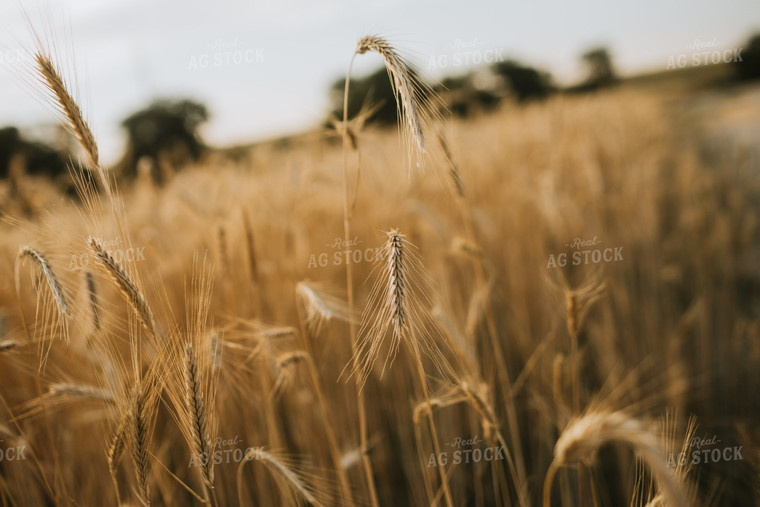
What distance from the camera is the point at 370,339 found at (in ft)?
4.65

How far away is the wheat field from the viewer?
93 centimetres

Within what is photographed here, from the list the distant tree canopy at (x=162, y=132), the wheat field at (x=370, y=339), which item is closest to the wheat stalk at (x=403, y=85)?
the wheat field at (x=370, y=339)

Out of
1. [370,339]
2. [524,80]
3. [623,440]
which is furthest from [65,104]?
[524,80]

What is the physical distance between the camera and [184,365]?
0.81 m

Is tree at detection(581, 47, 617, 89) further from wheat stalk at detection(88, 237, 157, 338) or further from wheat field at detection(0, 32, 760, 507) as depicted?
wheat stalk at detection(88, 237, 157, 338)

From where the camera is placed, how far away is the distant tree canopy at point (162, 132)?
12.5ft

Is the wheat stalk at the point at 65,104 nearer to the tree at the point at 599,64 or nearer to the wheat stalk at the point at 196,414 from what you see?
the wheat stalk at the point at 196,414

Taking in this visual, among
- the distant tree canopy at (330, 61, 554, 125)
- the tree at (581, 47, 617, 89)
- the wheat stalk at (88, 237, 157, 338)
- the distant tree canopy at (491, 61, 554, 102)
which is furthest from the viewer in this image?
the distant tree canopy at (491, 61, 554, 102)

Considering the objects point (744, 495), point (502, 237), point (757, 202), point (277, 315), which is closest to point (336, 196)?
point (277, 315)

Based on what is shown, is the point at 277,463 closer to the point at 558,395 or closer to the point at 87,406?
the point at 558,395

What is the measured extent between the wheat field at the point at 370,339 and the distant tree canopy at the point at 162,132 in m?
0.95

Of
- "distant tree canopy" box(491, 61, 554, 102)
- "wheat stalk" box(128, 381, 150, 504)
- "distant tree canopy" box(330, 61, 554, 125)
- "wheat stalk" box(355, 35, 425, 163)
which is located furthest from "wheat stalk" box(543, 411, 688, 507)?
"distant tree canopy" box(491, 61, 554, 102)

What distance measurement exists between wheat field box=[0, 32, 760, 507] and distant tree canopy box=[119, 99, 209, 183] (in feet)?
3.12

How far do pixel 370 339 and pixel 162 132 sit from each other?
3.96m
